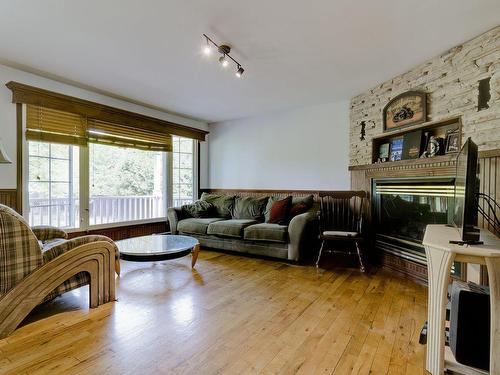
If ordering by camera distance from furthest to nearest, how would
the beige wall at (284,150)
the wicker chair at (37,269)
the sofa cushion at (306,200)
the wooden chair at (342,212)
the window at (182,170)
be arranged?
the window at (182,170) → the beige wall at (284,150) → the sofa cushion at (306,200) → the wooden chair at (342,212) → the wicker chair at (37,269)

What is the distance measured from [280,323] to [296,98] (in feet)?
10.2

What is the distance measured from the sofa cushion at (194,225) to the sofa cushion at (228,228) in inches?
4.6

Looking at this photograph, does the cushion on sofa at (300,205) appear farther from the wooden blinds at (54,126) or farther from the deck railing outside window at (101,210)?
the wooden blinds at (54,126)

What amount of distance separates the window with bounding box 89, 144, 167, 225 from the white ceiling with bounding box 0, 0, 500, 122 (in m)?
1.06

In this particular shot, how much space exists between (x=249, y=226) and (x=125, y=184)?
223cm

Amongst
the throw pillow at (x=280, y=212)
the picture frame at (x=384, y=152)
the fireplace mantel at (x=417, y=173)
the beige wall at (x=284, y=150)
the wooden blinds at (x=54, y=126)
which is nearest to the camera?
the fireplace mantel at (x=417, y=173)

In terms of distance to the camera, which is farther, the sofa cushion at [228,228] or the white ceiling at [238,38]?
the sofa cushion at [228,228]

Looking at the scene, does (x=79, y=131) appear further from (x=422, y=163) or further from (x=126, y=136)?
(x=422, y=163)

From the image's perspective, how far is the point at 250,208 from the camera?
4352mm

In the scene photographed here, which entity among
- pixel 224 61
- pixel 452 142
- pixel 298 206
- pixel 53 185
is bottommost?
pixel 298 206

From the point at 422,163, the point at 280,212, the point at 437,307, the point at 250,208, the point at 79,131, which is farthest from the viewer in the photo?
the point at 250,208

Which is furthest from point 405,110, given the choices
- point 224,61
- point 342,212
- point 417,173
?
point 224,61

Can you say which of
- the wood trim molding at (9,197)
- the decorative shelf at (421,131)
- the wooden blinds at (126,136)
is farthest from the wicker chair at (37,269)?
the decorative shelf at (421,131)

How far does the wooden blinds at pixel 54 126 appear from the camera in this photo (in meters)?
3.13
